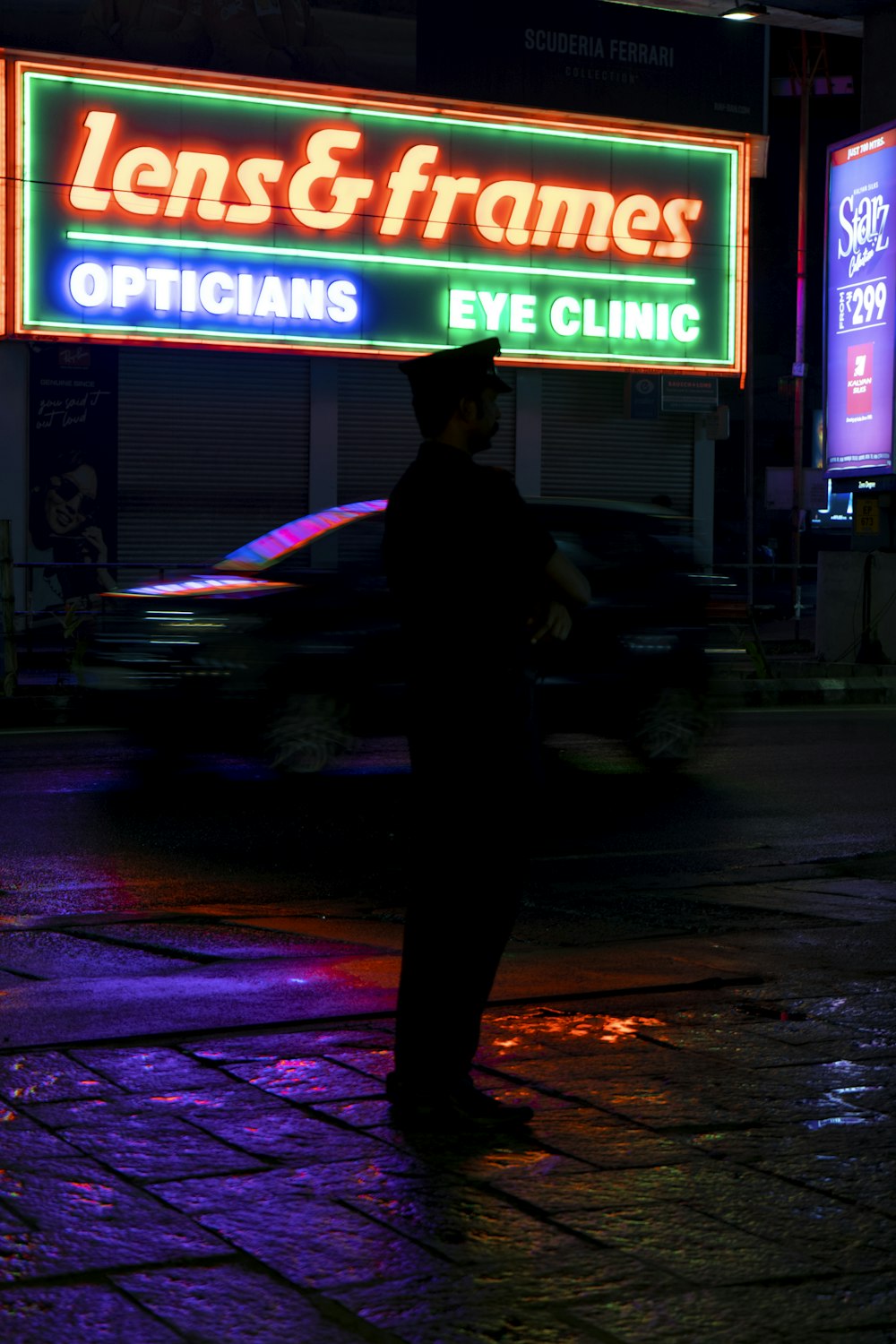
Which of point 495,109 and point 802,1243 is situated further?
point 495,109

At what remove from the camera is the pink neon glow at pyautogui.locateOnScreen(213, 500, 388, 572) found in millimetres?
10992

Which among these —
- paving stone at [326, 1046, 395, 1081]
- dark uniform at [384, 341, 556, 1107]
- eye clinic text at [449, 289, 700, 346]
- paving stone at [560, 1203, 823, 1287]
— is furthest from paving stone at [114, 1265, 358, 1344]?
eye clinic text at [449, 289, 700, 346]

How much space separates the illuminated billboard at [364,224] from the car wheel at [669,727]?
14.3m

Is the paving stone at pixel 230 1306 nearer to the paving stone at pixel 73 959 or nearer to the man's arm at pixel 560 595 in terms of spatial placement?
the man's arm at pixel 560 595

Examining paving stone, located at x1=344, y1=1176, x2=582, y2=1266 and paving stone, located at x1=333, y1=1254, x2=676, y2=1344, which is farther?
paving stone, located at x1=344, y1=1176, x2=582, y2=1266

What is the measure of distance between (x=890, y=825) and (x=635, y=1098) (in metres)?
5.91

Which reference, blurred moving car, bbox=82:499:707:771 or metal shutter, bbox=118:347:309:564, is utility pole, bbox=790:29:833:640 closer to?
metal shutter, bbox=118:347:309:564

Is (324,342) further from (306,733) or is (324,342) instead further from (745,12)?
(306,733)

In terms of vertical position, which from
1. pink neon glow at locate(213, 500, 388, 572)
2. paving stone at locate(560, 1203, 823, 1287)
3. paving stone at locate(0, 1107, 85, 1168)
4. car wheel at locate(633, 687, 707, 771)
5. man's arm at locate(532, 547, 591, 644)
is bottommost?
paving stone at locate(560, 1203, 823, 1287)

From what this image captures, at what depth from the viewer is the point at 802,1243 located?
3.54m

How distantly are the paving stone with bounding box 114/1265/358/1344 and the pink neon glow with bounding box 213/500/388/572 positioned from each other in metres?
7.68

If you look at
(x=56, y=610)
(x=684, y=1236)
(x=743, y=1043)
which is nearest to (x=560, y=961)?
(x=743, y=1043)

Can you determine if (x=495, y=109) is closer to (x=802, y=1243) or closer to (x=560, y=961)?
(x=560, y=961)

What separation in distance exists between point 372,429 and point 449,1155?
2285cm
